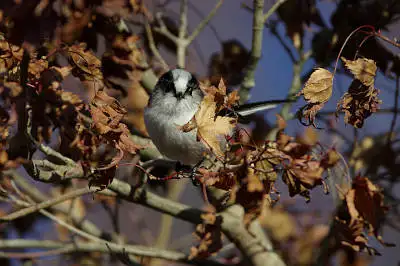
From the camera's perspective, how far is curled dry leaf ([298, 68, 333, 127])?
1.74 m

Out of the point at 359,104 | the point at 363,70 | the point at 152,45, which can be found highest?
the point at 363,70

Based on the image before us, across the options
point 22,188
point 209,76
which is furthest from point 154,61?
point 22,188

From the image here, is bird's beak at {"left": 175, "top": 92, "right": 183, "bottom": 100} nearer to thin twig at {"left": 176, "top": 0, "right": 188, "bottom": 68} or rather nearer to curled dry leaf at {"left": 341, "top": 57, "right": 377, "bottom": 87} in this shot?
thin twig at {"left": 176, "top": 0, "right": 188, "bottom": 68}

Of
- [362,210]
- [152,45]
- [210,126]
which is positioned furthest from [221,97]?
[152,45]

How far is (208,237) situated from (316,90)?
1.12 meters

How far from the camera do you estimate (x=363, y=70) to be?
1.77 m

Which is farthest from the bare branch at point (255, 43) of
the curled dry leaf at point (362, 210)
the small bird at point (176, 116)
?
the curled dry leaf at point (362, 210)

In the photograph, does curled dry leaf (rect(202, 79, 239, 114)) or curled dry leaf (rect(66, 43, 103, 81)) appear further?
Answer: curled dry leaf (rect(66, 43, 103, 81))

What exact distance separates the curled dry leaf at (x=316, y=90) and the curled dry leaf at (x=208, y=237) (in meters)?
0.99

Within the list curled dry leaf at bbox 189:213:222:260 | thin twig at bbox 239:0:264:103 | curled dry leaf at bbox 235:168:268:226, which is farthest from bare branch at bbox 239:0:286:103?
curled dry leaf at bbox 235:168:268:226

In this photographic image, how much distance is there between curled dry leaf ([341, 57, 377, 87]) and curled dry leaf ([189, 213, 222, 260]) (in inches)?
43.6

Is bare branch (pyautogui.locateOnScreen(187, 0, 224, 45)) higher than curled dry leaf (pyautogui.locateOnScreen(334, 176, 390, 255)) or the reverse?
higher

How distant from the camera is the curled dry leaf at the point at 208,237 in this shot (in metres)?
2.57

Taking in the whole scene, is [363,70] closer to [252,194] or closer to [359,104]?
[359,104]
